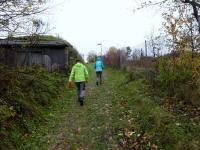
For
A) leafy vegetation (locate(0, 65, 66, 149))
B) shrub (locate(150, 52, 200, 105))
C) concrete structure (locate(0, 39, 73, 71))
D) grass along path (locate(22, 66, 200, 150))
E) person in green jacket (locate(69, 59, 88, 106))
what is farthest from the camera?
person in green jacket (locate(69, 59, 88, 106))

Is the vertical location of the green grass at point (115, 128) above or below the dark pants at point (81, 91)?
below

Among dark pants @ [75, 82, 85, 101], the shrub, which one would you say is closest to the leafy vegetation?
dark pants @ [75, 82, 85, 101]

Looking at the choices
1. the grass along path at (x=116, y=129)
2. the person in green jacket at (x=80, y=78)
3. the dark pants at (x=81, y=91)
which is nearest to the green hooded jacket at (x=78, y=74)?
the person in green jacket at (x=80, y=78)

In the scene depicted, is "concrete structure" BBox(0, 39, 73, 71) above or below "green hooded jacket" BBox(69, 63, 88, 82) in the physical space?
above

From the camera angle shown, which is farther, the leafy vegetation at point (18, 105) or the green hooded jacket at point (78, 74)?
the green hooded jacket at point (78, 74)

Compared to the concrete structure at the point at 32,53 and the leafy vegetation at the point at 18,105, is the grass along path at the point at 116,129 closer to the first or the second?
the leafy vegetation at the point at 18,105

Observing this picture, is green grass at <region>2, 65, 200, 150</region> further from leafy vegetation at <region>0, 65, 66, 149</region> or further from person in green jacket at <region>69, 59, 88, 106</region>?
person in green jacket at <region>69, 59, 88, 106</region>

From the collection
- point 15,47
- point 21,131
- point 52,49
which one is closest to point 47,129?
point 21,131

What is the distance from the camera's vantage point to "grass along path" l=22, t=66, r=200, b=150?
32.0 ft

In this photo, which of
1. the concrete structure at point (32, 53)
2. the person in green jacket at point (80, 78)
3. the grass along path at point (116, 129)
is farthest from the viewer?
the person in green jacket at point (80, 78)

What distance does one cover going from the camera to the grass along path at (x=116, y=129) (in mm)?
9766

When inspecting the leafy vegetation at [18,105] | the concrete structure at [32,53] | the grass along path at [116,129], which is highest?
the concrete structure at [32,53]

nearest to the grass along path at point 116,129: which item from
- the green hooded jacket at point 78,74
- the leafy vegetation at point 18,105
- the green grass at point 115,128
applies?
the green grass at point 115,128

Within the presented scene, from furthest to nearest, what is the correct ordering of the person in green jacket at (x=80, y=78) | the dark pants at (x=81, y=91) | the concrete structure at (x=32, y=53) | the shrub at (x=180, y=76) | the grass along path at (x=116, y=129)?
1. the person in green jacket at (x=80, y=78)
2. the dark pants at (x=81, y=91)
3. the concrete structure at (x=32, y=53)
4. the shrub at (x=180, y=76)
5. the grass along path at (x=116, y=129)
